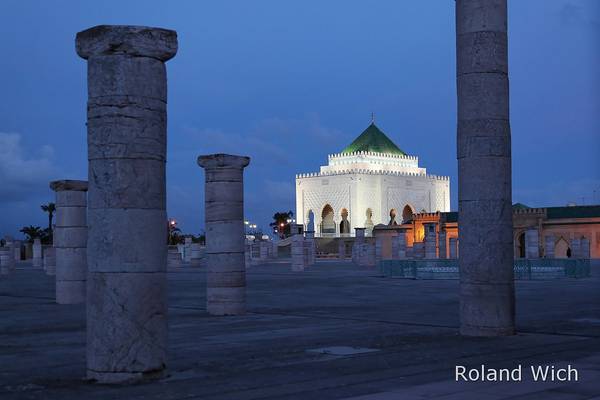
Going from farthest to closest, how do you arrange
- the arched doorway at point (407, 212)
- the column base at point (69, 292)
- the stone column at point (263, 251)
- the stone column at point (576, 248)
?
the arched doorway at point (407, 212), the stone column at point (263, 251), the stone column at point (576, 248), the column base at point (69, 292)

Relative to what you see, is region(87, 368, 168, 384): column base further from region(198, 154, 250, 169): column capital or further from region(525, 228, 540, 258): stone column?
region(525, 228, 540, 258): stone column

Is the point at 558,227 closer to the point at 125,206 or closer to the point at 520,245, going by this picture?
the point at 520,245

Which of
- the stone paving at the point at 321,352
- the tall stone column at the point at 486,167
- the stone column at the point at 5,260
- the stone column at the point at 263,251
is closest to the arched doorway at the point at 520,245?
the stone column at the point at 263,251

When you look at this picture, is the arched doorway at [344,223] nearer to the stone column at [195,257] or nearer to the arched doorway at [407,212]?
the arched doorway at [407,212]

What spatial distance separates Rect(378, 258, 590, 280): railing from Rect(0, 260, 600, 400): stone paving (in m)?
9.65

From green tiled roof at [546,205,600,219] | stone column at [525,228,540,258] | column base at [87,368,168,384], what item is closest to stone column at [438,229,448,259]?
stone column at [525,228,540,258]

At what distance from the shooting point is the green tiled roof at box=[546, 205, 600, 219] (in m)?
52.1

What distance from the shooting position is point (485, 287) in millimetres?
9695

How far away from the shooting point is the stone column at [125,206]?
6.69 meters

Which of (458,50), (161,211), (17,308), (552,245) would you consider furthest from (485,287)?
(552,245)

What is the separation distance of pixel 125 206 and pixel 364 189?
62211mm

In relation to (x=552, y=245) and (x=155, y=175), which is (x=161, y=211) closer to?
(x=155, y=175)

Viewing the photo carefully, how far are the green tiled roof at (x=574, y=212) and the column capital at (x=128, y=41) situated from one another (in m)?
48.8

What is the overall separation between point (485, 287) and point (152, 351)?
175 inches
